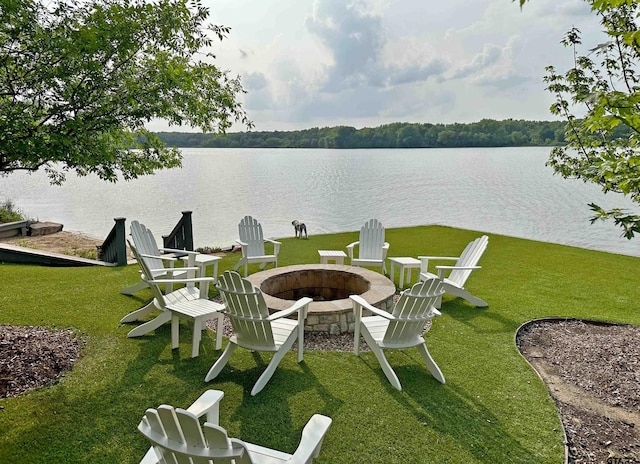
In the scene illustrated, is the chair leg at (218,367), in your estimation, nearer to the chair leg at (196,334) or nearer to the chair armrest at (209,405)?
the chair leg at (196,334)

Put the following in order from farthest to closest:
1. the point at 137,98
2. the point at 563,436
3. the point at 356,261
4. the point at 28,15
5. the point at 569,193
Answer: the point at 569,193 < the point at 356,261 < the point at 137,98 < the point at 563,436 < the point at 28,15

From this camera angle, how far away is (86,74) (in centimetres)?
273

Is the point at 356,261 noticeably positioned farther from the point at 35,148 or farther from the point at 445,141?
the point at 445,141

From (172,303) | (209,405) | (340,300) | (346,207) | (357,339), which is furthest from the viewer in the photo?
(346,207)

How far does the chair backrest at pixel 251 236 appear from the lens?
7141 mm

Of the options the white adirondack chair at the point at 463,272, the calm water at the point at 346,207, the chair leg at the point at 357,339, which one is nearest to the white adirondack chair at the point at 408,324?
Answer: the chair leg at the point at 357,339

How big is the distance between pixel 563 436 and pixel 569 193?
2642 cm

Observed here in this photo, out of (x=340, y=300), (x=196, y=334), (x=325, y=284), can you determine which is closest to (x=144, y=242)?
(x=196, y=334)

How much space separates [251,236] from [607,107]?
592 cm

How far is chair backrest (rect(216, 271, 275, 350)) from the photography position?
3.34 m

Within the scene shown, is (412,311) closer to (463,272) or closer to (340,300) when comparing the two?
(340,300)

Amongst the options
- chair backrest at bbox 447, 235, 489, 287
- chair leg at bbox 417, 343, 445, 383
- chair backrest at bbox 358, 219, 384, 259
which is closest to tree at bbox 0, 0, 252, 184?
chair leg at bbox 417, 343, 445, 383

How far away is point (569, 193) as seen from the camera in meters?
24.7

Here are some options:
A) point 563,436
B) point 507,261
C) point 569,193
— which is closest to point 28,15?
point 563,436
